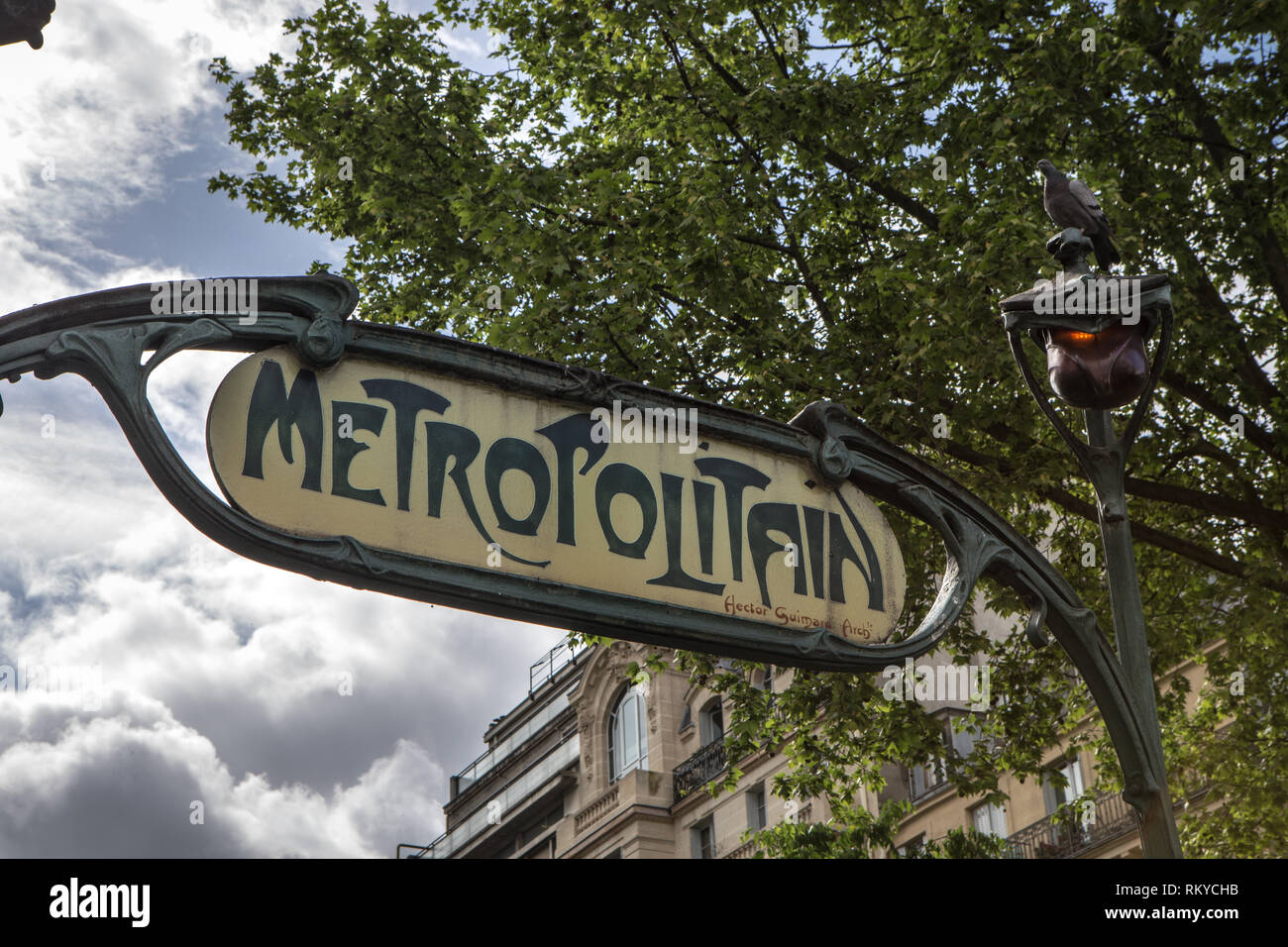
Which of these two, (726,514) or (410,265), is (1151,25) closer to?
(410,265)

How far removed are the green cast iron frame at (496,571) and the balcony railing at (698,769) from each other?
35.4 m

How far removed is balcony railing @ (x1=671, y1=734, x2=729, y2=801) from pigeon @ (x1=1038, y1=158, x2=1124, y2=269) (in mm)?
34864

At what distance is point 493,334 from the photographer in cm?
1270

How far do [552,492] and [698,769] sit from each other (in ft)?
122

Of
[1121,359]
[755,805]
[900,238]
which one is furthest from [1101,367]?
[755,805]

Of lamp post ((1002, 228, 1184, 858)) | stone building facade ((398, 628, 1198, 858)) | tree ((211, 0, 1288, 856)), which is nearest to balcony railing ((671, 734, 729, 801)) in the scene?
stone building facade ((398, 628, 1198, 858))

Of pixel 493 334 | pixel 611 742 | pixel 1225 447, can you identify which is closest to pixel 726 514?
pixel 493 334

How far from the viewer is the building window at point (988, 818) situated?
3023 centimetres

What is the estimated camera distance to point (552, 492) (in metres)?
3.12

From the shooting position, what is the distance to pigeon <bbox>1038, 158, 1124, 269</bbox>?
454cm

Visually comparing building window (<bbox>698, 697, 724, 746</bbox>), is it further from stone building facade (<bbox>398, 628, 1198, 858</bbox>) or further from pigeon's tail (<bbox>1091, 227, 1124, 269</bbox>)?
pigeon's tail (<bbox>1091, 227, 1124, 269</bbox>)

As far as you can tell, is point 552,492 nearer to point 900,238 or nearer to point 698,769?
point 900,238

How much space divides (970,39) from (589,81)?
408cm

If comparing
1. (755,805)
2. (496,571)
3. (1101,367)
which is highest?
(755,805)
